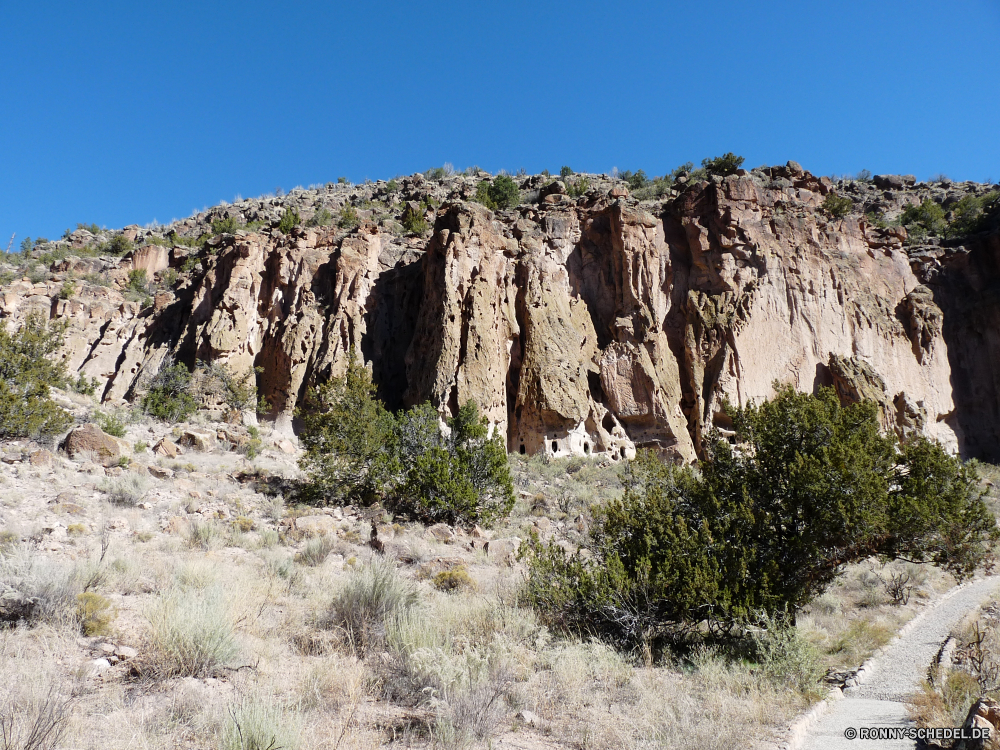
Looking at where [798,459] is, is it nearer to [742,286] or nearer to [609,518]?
[609,518]

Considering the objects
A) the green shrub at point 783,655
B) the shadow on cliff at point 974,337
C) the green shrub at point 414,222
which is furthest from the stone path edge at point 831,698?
the green shrub at point 414,222

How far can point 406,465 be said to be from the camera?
14.6m

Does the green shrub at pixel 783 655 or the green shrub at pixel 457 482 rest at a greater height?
the green shrub at pixel 457 482

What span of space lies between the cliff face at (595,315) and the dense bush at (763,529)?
1643 cm

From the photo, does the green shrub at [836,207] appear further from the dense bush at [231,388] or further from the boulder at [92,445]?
the boulder at [92,445]

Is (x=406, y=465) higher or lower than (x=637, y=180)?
lower

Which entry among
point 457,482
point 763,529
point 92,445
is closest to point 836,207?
point 457,482

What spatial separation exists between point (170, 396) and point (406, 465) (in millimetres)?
15997

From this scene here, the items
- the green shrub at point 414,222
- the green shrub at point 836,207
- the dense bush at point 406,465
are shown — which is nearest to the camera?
the dense bush at point 406,465

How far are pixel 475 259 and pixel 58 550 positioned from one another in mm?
22590

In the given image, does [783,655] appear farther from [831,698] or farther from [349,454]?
[349,454]

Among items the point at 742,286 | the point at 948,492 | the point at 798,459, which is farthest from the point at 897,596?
the point at 742,286

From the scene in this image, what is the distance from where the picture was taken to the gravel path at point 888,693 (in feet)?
14.5

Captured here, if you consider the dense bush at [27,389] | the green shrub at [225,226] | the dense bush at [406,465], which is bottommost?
the dense bush at [406,465]
